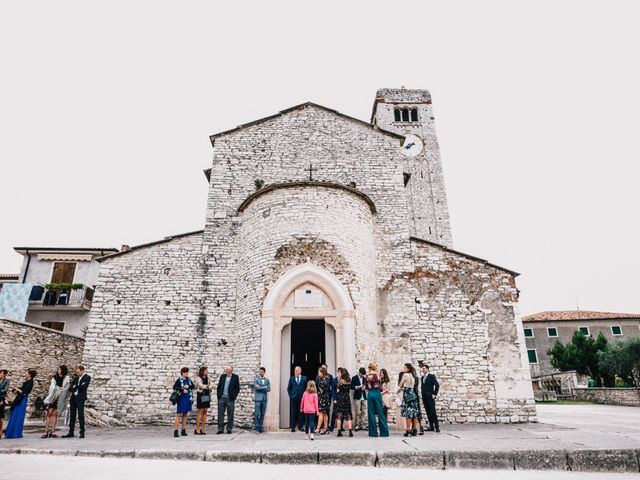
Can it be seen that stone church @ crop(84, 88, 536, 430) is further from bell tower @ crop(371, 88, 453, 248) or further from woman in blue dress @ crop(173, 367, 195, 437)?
bell tower @ crop(371, 88, 453, 248)

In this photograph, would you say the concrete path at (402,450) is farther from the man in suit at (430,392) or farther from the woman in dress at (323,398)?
the man in suit at (430,392)

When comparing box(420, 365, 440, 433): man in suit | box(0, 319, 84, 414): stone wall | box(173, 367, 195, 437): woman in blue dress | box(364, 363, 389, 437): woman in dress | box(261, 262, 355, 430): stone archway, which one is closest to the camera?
box(364, 363, 389, 437): woman in dress

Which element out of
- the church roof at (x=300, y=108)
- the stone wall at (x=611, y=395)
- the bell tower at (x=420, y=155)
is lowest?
the stone wall at (x=611, y=395)

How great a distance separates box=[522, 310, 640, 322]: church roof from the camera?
34.8 m

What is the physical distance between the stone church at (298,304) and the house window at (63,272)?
11569mm

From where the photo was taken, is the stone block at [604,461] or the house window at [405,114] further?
the house window at [405,114]

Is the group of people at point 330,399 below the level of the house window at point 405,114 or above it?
below

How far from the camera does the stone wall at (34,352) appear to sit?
13109mm

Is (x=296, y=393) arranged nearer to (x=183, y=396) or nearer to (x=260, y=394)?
(x=260, y=394)

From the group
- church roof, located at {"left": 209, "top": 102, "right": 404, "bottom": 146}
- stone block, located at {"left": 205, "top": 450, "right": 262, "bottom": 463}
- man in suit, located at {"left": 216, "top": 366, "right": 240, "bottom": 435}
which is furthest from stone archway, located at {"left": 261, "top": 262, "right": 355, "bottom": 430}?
church roof, located at {"left": 209, "top": 102, "right": 404, "bottom": 146}

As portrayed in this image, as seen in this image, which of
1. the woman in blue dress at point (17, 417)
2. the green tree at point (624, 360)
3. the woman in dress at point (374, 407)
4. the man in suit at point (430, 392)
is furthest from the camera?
the green tree at point (624, 360)

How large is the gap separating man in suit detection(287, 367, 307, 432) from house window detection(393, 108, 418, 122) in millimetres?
24944

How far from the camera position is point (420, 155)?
2747cm

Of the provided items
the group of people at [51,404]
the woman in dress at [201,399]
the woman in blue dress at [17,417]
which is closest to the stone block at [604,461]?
the woman in dress at [201,399]
